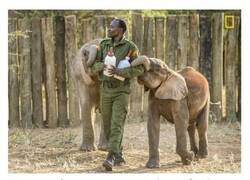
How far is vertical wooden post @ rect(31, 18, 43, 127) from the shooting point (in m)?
12.2

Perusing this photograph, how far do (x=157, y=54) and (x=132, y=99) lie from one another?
2.36ft

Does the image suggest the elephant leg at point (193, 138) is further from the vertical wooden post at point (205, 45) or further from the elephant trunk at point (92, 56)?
the vertical wooden post at point (205, 45)

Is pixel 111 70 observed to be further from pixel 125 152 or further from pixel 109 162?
pixel 125 152

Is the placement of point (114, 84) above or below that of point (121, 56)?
below

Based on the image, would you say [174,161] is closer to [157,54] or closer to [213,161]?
[213,161]

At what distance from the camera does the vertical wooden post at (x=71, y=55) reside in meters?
12.2

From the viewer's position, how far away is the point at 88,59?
10.7 meters

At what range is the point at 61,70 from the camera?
12391mm

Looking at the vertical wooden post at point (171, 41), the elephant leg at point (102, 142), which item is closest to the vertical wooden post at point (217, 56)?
the vertical wooden post at point (171, 41)

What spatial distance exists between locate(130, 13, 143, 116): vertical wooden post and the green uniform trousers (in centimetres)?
195

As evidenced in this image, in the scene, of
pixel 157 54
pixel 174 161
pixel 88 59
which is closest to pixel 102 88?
pixel 88 59

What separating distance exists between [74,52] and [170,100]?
226cm

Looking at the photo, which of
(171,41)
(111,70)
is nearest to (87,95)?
(111,70)
